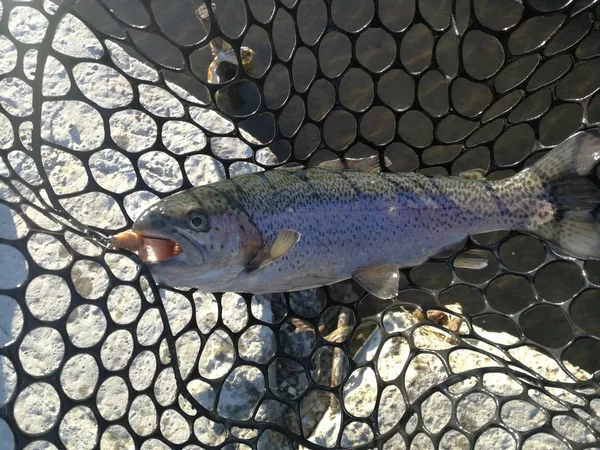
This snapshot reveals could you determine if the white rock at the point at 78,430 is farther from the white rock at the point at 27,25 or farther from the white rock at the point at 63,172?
the white rock at the point at 27,25

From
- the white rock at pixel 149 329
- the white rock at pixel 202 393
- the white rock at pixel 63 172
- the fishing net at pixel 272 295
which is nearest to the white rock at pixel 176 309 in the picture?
the fishing net at pixel 272 295

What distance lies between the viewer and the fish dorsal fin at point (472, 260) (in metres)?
2.95

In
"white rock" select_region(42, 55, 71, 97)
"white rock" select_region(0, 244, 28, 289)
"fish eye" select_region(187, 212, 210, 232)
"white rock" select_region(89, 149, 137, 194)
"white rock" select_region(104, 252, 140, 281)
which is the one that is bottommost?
"white rock" select_region(104, 252, 140, 281)

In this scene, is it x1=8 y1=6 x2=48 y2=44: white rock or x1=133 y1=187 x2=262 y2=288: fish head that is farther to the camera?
x1=8 y1=6 x2=48 y2=44: white rock

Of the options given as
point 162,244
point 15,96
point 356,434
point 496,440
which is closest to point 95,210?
point 15,96

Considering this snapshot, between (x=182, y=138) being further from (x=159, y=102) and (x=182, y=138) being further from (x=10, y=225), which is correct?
(x=10, y=225)

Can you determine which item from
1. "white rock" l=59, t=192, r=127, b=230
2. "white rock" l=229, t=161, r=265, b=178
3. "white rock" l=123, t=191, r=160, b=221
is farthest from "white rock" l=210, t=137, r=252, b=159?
"white rock" l=59, t=192, r=127, b=230

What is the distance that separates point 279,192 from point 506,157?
2.61 meters

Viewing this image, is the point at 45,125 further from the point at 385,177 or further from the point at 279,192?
the point at 385,177

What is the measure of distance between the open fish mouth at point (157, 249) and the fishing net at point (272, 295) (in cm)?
62

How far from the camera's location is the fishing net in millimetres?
2762

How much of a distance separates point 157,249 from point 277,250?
0.51 metres

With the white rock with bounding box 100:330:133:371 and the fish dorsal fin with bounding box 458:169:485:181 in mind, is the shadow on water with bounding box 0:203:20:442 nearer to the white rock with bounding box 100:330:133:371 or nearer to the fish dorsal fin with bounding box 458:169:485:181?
the white rock with bounding box 100:330:133:371

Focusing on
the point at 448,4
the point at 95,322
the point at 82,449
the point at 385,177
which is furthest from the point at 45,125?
the point at 448,4
